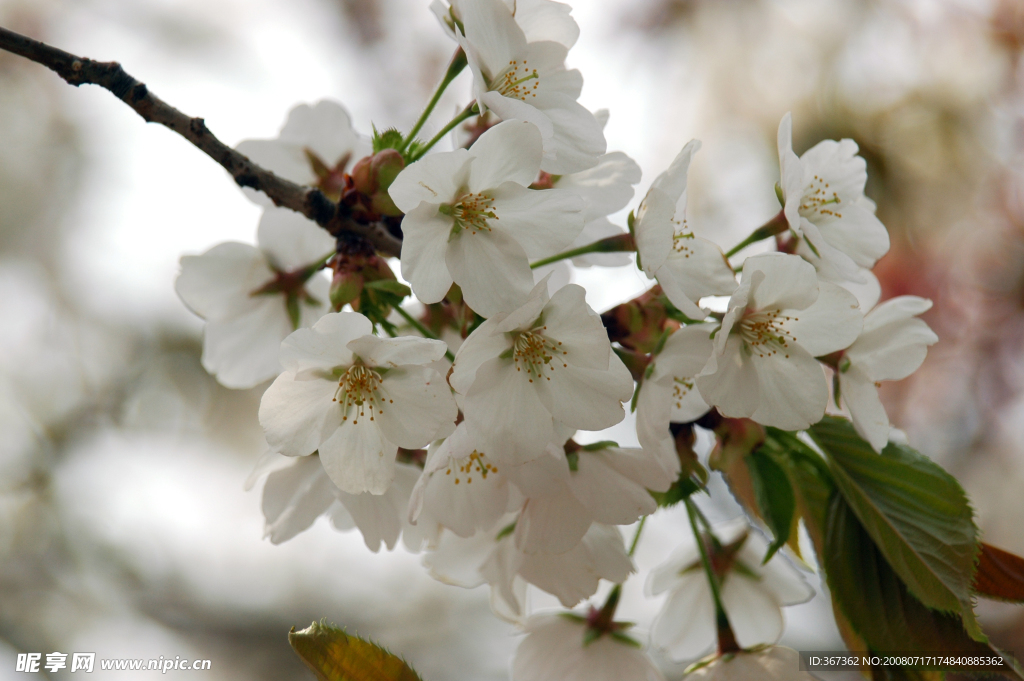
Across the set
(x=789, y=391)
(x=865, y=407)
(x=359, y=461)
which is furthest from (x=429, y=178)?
(x=865, y=407)

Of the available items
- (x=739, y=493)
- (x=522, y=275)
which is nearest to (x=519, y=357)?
(x=522, y=275)

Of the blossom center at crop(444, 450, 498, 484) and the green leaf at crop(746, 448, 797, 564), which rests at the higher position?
the blossom center at crop(444, 450, 498, 484)

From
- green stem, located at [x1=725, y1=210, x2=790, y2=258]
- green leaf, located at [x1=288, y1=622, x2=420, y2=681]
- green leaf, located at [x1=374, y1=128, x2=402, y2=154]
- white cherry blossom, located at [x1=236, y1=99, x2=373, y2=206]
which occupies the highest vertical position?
white cherry blossom, located at [x1=236, y1=99, x2=373, y2=206]

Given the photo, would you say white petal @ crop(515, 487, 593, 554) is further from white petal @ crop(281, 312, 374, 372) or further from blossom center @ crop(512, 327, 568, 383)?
white petal @ crop(281, 312, 374, 372)

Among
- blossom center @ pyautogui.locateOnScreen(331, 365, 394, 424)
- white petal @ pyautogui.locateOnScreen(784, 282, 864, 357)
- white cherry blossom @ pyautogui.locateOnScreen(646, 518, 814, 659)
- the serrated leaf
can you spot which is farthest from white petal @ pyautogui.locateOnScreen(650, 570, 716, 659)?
blossom center @ pyautogui.locateOnScreen(331, 365, 394, 424)

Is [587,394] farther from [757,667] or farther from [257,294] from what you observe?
[257,294]

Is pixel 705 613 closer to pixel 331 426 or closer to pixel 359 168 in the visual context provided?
pixel 331 426

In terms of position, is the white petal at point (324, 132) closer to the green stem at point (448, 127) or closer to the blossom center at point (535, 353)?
the green stem at point (448, 127)

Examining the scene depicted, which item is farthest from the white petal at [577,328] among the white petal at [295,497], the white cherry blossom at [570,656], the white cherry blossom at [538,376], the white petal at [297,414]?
the white cherry blossom at [570,656]

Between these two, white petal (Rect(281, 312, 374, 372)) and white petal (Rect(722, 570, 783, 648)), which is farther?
white petal (Rect(722, 570, 783, 648))
